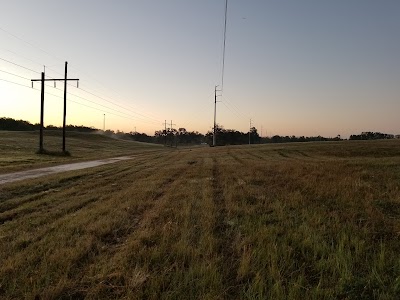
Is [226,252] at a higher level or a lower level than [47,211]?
higher

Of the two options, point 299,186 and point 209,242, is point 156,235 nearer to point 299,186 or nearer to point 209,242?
point 209,242

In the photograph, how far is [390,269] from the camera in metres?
5.05

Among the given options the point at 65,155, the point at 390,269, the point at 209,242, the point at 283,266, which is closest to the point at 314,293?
the point at 283,266

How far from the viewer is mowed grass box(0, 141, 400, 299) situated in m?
4.77

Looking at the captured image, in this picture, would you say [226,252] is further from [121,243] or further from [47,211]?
[47,211]

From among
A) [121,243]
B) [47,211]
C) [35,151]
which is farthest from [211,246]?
[35,151]

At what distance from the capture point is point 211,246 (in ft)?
20.6

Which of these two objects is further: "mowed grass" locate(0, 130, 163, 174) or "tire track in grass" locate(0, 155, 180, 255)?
"mowed grass" locate(0, 130, 163, 174)

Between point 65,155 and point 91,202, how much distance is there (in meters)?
40.4

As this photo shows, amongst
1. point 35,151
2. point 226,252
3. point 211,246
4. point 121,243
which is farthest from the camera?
point 35,151

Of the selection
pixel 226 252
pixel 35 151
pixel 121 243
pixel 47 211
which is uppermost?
pixel 226 252

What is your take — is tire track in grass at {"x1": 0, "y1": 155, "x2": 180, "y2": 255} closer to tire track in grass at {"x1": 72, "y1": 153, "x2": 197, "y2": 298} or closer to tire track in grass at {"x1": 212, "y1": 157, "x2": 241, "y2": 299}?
tire track in grass at {"x1": 72, "y1": 153, "x2": 197, "y2": 298}

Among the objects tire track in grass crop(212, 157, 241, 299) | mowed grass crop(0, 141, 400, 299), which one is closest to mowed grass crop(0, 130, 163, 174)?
mowed grass crop(0, 141, 400, 299)

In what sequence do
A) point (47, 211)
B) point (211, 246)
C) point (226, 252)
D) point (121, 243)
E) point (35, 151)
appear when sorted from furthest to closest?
1. point (35, 151)
2. point (47, 211)
3. point (121, 243)
4. point (211, 246)
5. point (226, 252)
